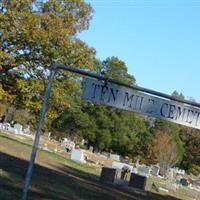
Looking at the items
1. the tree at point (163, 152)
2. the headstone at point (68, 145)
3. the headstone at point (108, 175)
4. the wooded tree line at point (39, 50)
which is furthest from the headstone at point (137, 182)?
the tree at point (163, 152)

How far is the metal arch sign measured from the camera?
26.4ft

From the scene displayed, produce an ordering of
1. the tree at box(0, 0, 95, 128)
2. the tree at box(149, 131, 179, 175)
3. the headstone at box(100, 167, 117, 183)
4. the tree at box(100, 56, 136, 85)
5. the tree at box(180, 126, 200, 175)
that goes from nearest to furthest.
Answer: the headstone at box(100, 167, 117, 183)
the tree at box(0, 0, 95, 128)
the tree at box(149, 131, 179, 175)
the tree at box(100, 56, 136, 85)
the tree at box(180, 126, 200, 175)

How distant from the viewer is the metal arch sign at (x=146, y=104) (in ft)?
26.4

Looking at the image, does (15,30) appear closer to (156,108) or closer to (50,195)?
(50,195)

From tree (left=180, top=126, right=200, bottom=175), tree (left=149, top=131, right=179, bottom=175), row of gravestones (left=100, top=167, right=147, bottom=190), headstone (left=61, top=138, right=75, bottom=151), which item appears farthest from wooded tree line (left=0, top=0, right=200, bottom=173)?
tree (left=180, top=126, right=200, bottom=175)

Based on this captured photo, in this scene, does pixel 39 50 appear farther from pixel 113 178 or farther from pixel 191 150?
pixel 191 150

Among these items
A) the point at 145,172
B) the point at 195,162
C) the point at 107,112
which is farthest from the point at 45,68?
the point at 195,162

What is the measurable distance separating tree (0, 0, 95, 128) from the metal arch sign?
2569cm

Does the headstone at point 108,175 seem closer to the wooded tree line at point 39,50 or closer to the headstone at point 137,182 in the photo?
the headstone at point 137,182

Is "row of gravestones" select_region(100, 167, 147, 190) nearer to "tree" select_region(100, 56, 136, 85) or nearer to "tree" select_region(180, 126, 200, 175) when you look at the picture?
"tree" select_region(100, 56, 136, 85)

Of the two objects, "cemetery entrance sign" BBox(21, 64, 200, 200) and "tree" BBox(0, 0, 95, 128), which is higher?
"tree" BBox(0, 0, 95, 128)

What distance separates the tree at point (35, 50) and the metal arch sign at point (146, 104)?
2569 cm

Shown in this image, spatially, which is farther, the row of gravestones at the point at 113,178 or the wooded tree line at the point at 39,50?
the wooded tree line at the point at 39,50

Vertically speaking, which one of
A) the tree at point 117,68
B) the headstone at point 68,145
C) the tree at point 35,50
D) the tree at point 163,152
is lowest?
the headstone at point 68,145
